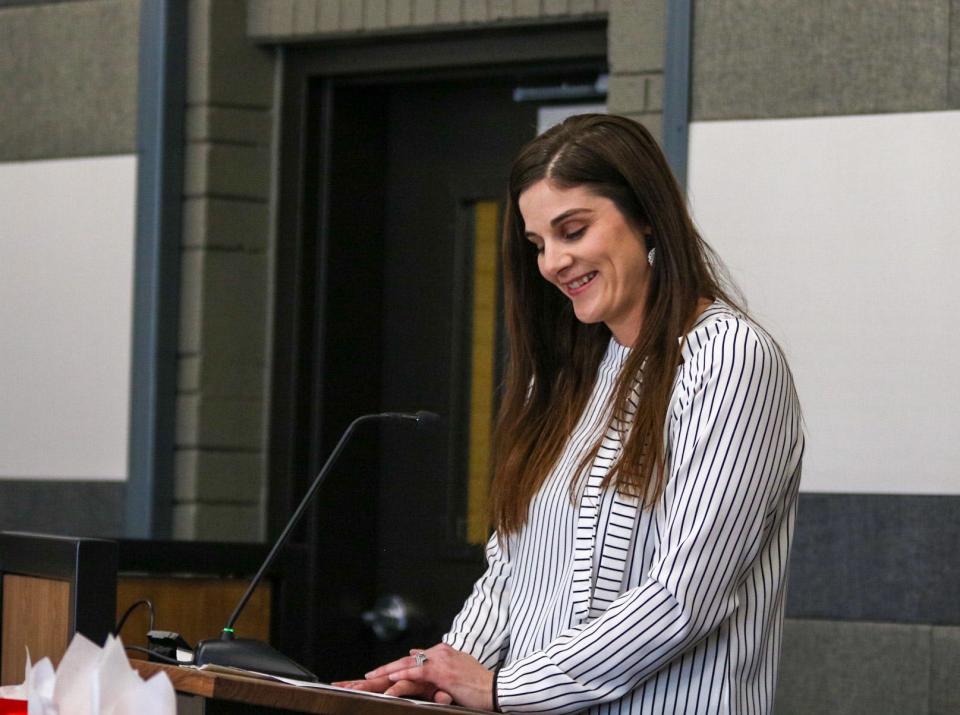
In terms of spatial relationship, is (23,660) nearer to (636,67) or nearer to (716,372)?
(716,372)

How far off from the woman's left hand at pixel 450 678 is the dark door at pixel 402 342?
2303mm

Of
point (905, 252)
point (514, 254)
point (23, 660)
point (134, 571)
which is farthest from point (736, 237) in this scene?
point (23, 660)

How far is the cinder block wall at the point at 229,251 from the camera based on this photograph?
4473 mm

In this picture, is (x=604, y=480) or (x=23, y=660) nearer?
(x=604, y=480)

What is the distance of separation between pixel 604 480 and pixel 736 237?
168 centimetres

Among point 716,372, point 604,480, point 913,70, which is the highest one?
point 913,70

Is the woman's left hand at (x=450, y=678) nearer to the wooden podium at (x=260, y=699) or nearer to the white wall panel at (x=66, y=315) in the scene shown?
the wooden podium at (x=260, y=699)

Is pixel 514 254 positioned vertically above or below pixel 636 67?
below

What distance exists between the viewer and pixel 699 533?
1989 millimetres

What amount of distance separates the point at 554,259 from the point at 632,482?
368 mm

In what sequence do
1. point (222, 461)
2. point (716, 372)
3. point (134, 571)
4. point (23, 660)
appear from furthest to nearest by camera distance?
point (222, 461)
point (134, 571)
point (23, 660)
point (716, 372)

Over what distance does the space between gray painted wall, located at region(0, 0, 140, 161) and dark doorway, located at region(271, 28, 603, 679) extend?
22.0 inches

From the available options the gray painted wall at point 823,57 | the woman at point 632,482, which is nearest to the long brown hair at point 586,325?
the woman at point 632,482

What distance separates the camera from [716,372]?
6.73 ft
